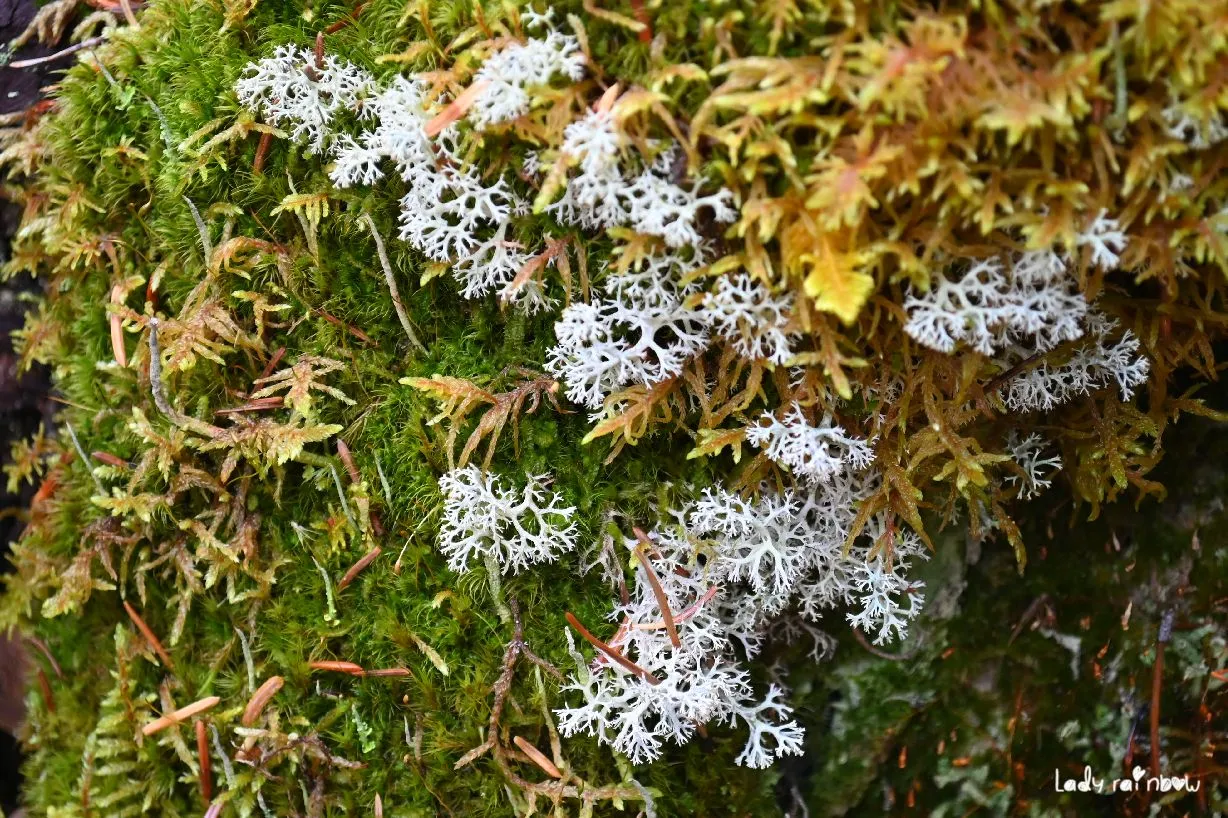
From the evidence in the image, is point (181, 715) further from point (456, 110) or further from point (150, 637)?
point (456, 110)

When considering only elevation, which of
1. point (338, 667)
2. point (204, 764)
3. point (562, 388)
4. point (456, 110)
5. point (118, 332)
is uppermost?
point (456, 110)

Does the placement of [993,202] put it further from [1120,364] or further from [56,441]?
[56,441]

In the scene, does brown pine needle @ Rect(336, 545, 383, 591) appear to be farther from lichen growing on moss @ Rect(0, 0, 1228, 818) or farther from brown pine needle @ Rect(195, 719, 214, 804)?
brown pine needle @ Rect(195, 719, 214, 804)

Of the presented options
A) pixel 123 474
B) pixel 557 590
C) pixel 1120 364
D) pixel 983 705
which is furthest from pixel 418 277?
pixel 983 705

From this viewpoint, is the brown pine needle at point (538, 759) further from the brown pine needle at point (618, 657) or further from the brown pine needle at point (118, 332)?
the brown pine needle at point (118, 332)

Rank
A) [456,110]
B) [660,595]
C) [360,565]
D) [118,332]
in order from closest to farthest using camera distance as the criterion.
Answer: [456,110] < [660,595] < [360,565] < [118,332]

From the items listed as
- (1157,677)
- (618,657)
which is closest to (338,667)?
(618,657)
